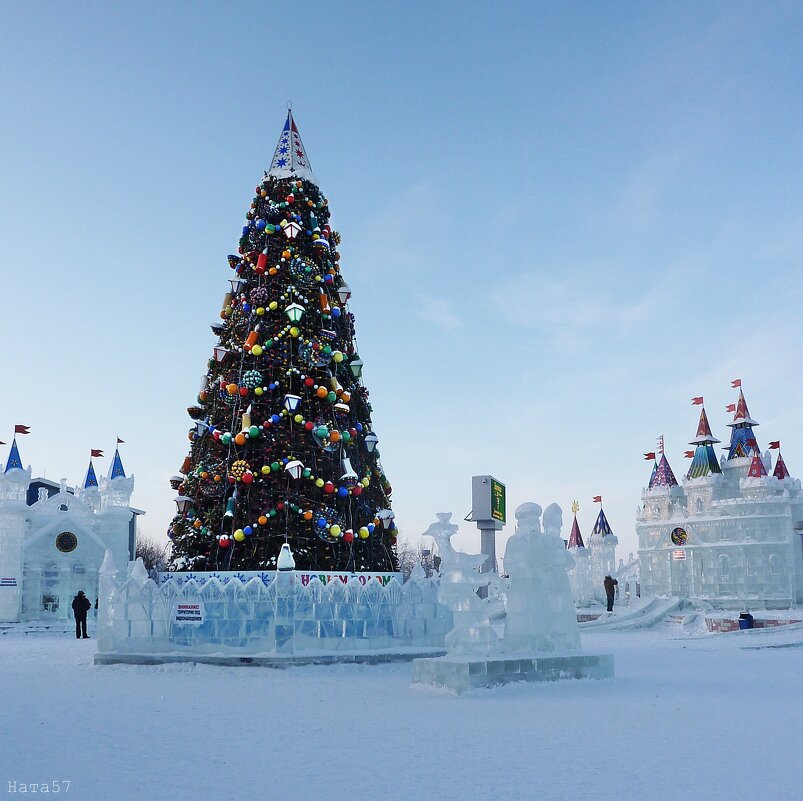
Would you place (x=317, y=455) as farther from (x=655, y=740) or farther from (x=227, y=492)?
(x=655, y=740)

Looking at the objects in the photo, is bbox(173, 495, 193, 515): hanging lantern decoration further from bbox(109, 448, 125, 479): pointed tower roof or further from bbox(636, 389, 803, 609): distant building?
bbox(636, 389, 803, 609): distant building

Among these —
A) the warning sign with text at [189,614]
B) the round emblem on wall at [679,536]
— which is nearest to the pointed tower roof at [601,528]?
the round emblem on wall at [679,536]

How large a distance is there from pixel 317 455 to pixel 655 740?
10323 millimetres

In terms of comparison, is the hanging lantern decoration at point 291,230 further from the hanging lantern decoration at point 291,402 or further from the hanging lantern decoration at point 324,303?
the hanging lantern decoration at point 291,402

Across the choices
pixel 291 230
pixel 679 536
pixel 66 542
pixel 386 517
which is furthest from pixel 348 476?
pixel 679 536

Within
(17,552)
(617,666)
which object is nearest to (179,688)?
(617,666)

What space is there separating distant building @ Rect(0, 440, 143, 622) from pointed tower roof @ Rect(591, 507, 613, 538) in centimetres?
2849

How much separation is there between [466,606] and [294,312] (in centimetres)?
759

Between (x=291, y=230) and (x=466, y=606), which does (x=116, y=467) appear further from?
(x=466, y=606)

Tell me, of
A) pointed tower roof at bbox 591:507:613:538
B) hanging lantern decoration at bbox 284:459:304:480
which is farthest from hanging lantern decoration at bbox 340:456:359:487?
pointed tower roof at bbox 591:507:613:538

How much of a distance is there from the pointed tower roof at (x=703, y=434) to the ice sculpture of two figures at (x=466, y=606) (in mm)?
33037

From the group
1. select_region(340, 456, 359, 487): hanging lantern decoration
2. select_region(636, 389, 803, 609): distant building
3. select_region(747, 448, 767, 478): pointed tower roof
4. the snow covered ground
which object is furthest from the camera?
select_region(747, 448, 767, 478): pointed tower roof

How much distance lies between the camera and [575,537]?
49.6 metres

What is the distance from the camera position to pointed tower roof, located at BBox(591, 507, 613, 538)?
1938 inches
